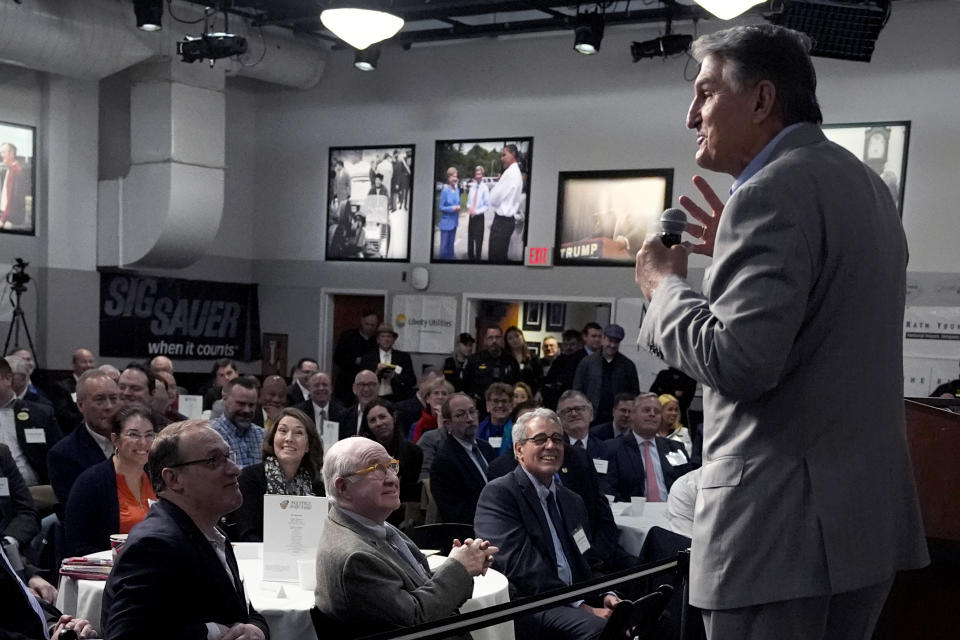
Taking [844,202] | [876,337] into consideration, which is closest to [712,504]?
[876,337]

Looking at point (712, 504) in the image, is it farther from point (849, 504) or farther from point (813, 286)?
point (813, 286)

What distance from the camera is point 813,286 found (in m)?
1.19

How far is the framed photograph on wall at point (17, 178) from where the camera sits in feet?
34.8

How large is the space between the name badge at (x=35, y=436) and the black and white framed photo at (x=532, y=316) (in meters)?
7.15

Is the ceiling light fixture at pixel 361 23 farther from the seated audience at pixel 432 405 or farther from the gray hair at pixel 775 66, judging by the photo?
the gray hair at pixel 775 66

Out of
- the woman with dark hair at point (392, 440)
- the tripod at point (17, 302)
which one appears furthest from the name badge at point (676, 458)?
the tripod at point (17, 302)

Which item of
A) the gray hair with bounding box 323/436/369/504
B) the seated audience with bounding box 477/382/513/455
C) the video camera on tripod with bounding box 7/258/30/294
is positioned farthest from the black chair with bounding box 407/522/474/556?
the video camera on tripod with bounding box 7/258/30/294

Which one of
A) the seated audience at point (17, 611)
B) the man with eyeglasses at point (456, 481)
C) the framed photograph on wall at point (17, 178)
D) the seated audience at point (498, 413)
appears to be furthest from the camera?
→ the framed photograph on wall at point (17, 178)

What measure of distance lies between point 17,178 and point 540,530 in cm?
884

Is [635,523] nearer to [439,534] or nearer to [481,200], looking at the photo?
[439,534]

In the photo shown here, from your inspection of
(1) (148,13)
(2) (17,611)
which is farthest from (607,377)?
(2) (17,611)

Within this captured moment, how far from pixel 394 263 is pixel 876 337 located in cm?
1101

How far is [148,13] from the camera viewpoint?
932 centimetres

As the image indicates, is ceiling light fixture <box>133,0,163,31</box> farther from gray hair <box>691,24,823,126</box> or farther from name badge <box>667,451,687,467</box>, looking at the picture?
gray hair <box>691,24,823,126</box>
